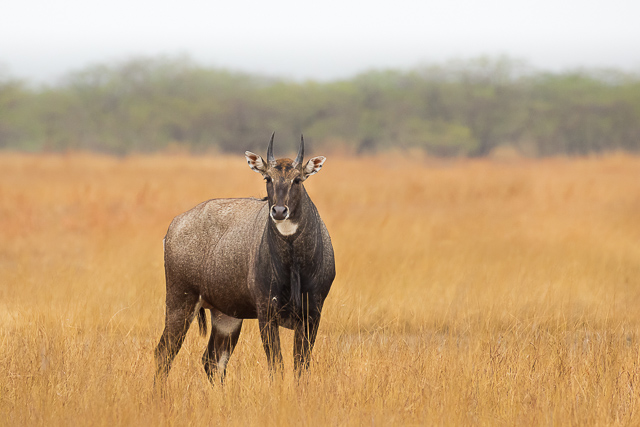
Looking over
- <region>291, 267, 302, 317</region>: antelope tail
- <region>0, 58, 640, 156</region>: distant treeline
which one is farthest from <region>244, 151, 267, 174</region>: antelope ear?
<region>0, 58, 640, 156</region>: distant treeline

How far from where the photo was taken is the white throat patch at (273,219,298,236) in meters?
5.80

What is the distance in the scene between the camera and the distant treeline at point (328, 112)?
3666cm

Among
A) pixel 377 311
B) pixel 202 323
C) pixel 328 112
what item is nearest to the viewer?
pixel 202 323

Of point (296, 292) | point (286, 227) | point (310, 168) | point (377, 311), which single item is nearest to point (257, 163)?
point (310, 168)

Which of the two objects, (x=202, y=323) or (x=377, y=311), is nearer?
(x=202, y=323)

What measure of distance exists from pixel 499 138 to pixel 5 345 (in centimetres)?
3353

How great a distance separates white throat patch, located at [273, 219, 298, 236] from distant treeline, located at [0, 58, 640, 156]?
2864 cm

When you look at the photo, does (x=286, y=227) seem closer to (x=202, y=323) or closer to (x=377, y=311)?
(x=202, y=323)

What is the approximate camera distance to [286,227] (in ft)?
19.1

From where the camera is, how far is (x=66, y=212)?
58.2ft

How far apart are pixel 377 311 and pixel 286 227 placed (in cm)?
365

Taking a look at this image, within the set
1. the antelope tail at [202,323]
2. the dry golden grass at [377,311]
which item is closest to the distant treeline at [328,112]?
the dry golden grass at [377,311]

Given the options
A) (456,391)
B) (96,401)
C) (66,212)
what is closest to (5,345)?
(96,401)

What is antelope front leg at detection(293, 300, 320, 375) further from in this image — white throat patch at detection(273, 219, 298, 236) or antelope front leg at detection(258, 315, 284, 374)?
white throat patch at detection(273, 219, 298, 236)
